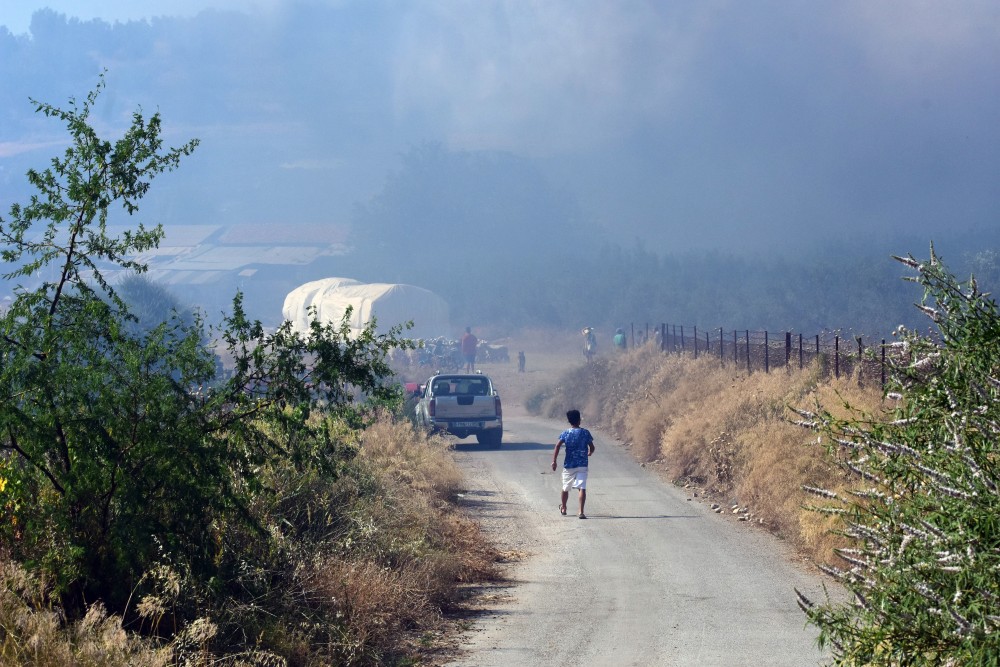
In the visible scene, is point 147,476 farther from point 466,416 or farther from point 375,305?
point 375,305

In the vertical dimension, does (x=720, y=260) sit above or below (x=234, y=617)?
above

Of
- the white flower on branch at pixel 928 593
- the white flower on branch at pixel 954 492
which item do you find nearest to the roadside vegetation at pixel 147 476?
the white flower on branch at pixel 928 593

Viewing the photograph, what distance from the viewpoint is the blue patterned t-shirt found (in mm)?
14727

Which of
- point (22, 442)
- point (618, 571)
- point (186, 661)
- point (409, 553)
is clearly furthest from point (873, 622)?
point (618, 571)

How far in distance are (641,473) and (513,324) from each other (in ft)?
195

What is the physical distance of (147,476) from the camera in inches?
258

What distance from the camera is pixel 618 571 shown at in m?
10.8

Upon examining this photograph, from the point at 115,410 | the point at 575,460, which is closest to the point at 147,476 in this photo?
the point at 115,410

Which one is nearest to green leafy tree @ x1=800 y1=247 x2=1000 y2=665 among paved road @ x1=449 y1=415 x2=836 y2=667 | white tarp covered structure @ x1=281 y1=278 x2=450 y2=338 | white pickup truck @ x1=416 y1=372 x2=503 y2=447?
paved road @ x1=449 y1=415 x2=836 y2=667

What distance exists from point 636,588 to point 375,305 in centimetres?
4733

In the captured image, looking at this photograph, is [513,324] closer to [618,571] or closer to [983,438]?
[618,571]

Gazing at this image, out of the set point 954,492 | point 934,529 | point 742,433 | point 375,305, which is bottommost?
point 742,433

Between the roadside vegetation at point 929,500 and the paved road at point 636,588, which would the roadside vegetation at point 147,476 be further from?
the roadside vegetation at point 929,500

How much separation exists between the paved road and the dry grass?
450mm
